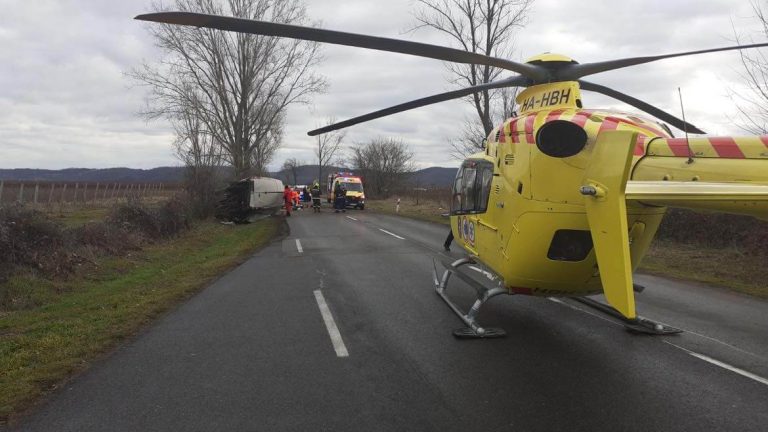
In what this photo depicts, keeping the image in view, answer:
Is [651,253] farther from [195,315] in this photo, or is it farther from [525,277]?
[195,315]

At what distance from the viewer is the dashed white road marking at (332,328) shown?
6090 mm

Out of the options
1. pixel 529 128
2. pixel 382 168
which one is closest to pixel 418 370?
pixel 529 128

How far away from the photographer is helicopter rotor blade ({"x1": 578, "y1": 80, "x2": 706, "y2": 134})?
23.3ft

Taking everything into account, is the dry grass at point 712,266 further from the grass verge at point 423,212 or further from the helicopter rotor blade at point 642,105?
the grass verge at point 423,212

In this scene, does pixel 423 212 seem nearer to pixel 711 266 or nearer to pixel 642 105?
pixel 711 266

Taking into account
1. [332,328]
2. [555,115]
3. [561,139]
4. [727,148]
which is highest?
[555,115]

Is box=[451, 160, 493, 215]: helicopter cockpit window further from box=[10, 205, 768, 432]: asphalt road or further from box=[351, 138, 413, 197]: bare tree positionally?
box=[351, 138, 413, 197]: bare tree

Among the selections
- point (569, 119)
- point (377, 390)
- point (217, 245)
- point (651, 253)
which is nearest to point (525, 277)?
point (569, 119)

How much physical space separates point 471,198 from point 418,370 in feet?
10.1

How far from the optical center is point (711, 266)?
12492mm

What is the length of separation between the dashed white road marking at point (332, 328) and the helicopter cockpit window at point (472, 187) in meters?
2.51

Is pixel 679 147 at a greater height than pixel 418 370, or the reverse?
pixel 679 147

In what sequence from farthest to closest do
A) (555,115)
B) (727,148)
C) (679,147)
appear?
(555,115)
(679,147)
(727,148)

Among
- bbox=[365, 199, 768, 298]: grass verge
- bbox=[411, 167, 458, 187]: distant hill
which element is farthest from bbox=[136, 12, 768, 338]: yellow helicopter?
bbox=[411, 167, 458, 187]: distant hill
